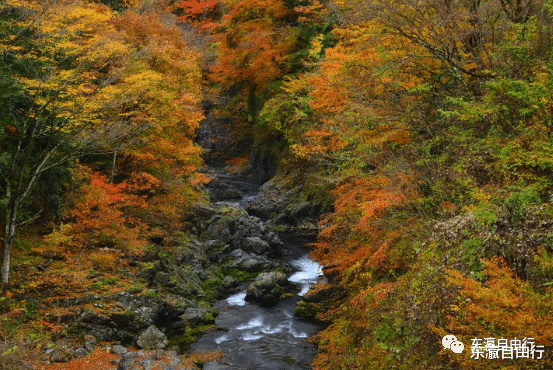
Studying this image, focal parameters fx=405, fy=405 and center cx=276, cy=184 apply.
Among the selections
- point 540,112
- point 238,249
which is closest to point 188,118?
point 238,249

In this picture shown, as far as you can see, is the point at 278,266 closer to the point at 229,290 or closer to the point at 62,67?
the point at 229,290

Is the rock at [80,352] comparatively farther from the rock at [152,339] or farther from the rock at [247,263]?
the rock at [247,263]

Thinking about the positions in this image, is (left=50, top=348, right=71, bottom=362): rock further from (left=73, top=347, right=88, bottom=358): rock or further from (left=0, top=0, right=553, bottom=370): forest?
(left=0, top=0, right=553, bottom=370): forest

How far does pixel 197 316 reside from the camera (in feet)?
55.0

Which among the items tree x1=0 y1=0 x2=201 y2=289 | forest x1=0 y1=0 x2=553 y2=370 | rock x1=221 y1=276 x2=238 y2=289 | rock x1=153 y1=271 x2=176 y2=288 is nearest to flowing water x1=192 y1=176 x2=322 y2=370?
rock x1=221 y1=276 x2=238 y2=289

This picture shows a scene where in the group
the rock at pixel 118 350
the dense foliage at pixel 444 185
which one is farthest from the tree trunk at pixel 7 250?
the dense foliage at pixel 444 185

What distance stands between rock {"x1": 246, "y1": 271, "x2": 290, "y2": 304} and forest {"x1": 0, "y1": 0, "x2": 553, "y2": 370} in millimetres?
1859

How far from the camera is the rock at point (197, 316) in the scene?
1650 centimetres

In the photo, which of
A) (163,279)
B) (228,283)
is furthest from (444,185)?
(228,283)

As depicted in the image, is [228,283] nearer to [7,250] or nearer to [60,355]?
[60,355]

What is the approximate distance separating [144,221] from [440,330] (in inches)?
664

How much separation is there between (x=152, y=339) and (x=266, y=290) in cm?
605

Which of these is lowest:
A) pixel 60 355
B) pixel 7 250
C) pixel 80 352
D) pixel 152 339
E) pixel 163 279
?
pixel 152 339

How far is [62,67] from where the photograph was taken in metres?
17.4
